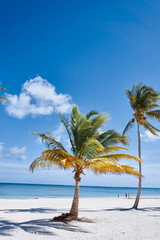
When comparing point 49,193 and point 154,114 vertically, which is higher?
point 154,114

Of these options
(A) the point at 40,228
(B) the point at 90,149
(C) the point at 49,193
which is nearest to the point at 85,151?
(B) the point at 90,149

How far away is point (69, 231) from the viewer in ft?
25.5

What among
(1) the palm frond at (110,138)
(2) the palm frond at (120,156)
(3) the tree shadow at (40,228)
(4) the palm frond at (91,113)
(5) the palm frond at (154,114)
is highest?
(5) the palm frond at (154,114)

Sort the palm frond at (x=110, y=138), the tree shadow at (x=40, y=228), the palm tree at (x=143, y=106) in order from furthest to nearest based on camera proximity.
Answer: the palm tree at (x=143, y=106)
the palm frond at (x=110, y=138)
the tree shadow at (x=40, y=228)

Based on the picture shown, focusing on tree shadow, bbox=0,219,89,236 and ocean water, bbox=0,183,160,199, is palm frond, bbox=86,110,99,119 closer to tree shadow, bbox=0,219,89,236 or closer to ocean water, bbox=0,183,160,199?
tree shadow, bbox=0,219,89,236

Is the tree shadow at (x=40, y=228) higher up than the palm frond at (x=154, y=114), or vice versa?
the palm frond at (x=154, y=114)

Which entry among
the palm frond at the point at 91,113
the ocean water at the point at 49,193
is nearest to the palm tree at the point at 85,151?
the palm frond at the point at 91,113

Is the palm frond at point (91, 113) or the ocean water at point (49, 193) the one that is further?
the ocean water at point (49, 193)

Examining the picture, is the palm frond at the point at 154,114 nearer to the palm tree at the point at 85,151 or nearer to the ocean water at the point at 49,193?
the palm tree at the point at 85,151

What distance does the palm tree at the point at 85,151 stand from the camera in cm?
916

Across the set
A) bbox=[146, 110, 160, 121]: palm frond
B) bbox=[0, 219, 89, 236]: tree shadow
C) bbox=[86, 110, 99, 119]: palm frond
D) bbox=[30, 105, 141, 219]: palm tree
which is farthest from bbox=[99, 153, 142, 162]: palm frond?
bbox=[146, 110, 160, 121]: palm frond

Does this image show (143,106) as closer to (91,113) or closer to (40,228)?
(91,113)

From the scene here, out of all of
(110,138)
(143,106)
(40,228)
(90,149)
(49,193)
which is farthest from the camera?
(49,193)

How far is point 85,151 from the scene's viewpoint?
9.31 metres
